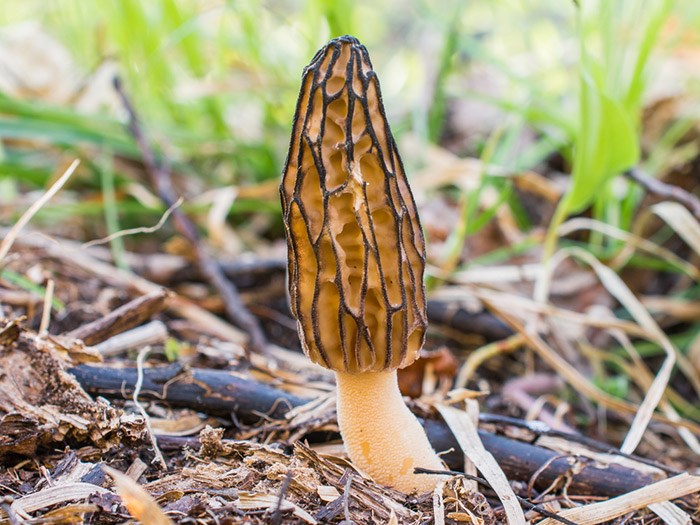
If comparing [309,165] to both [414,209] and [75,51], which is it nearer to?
[414,209]

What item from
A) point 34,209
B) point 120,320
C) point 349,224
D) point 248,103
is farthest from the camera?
point 248,103

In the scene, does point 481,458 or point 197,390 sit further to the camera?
point 197,390

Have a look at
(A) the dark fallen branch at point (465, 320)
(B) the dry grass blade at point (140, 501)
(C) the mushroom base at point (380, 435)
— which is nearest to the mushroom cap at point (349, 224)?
(C) the mushroom base at point (380, 435)

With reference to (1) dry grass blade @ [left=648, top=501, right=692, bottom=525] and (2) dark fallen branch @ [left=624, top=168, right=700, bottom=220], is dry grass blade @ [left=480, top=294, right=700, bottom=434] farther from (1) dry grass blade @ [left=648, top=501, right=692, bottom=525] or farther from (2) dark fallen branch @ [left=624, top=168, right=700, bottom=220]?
(2) dark fallen branch @ [left=624, top=168, right=700, bottom=220]

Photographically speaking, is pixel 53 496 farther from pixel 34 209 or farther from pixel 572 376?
pixel 572 376

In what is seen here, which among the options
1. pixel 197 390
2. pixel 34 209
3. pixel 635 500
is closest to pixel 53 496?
pixel 197 390

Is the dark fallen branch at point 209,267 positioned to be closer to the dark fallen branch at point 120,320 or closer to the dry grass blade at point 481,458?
the dark fallen branch at point 120,320
